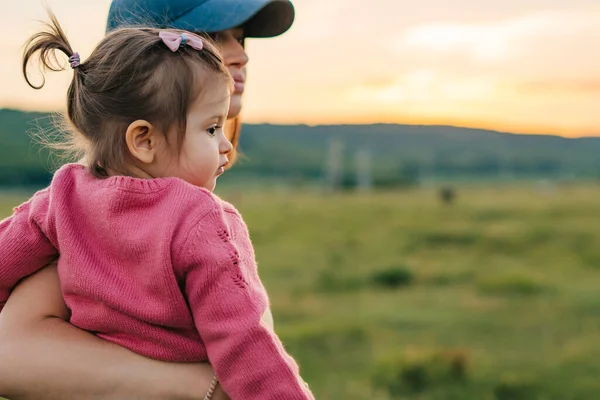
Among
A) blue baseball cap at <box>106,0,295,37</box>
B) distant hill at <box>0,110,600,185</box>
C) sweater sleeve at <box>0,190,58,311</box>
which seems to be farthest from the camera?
distant hill at <box>0,110,600,185</box>

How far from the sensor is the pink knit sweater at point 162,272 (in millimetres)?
2348

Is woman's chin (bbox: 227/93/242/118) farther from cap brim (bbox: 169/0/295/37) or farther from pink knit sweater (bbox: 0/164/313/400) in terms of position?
pink knit sweater (bbox: 0/164/313/400)

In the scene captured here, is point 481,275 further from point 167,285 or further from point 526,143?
point 526,143

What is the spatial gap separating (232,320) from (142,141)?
0.61 m

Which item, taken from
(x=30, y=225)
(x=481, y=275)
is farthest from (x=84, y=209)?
(x=481, y=275)

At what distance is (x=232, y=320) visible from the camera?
2.34m

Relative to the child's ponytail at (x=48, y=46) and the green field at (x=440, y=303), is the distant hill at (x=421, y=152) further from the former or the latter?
the child's ponytail at (x=48, y=46)

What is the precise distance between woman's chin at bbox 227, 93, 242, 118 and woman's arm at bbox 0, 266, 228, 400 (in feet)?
3.29

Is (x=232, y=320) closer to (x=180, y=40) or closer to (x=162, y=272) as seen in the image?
A: (x=162, y=272)

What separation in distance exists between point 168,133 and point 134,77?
0.64 ft

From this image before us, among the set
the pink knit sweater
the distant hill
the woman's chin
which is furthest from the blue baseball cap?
the distant hill

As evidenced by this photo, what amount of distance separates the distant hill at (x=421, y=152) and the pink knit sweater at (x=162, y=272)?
11094 cm

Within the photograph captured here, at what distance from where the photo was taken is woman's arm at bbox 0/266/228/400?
2.53 m

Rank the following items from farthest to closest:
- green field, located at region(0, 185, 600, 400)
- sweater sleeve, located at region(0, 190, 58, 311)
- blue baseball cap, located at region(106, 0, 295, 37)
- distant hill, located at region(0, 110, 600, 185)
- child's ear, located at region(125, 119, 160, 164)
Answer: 1. distant hill, located at region(0, 110, 600, 185)
2. green field, located at region(0, 185, 600, 400)
3. blue baseball cap, located at region(106, 0, 295, 37)
4. sweater sleeve, located at region(0, 190, 58, 311)
5. child's ear, located at region(125, 119, 160, 164)
